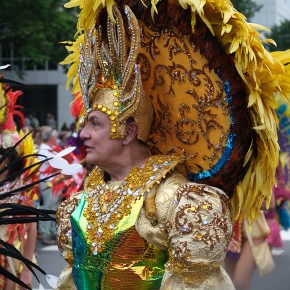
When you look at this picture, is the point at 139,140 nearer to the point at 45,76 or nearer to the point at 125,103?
the point at 125,103

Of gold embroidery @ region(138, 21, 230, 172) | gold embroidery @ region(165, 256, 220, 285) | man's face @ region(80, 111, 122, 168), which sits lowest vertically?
gold embroidery @ region(165, 256, 220, 285)

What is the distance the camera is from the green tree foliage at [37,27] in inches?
1048

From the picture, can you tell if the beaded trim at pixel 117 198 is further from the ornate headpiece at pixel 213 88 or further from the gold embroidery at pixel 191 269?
the gold embroidery at pixel 191 269

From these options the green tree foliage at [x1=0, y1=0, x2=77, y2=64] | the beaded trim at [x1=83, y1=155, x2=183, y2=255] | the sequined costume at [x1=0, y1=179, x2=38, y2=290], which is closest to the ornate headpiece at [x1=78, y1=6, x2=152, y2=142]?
the beaded trim at [x1=83, y1=155, x2=183, y2=255]

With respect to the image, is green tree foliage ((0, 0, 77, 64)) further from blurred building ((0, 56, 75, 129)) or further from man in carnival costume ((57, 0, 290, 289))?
man in carnival costume ((57, 0, 290, 289))

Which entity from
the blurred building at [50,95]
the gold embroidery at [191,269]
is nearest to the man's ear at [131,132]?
the gold embroidery at [191,269]

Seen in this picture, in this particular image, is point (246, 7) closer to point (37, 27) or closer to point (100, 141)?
point (37, 27)

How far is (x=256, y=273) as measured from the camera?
1130cm

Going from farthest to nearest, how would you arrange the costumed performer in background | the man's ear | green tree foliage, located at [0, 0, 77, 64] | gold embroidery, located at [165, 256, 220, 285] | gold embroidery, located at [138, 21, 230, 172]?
green tree foliage, located at [0, 0, 77, 64], the costumed performer in background, the man's ear, gold embroidery, located at [138, 21, 230, 172], gold embroidery, located at [165, 256, 220, 285]

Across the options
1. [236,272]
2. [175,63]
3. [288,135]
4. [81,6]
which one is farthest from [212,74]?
[288,135]

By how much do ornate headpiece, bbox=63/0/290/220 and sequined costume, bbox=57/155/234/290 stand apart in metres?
0.13

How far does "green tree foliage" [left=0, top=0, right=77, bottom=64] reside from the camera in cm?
2662

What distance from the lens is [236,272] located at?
24.6 ft

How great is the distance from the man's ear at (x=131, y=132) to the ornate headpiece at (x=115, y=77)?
25 mm
